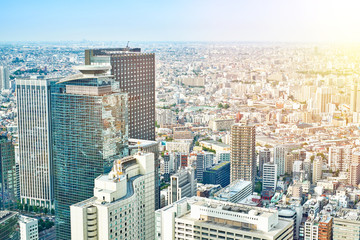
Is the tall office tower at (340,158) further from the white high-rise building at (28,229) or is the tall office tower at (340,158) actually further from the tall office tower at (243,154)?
the white high-rise building at (28,229)

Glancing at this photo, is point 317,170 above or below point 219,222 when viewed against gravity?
below

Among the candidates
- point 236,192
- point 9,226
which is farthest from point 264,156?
point 9,226

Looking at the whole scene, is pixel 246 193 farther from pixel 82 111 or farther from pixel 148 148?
pixel 82 111

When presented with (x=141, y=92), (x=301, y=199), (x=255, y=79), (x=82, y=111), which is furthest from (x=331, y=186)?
(x=255, y=79)

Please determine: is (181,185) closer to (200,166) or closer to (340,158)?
(200,166)

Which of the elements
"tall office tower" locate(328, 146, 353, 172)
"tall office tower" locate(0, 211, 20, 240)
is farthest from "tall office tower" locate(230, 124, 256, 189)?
"tall office tower" locate(0, 211, 20, 240)
